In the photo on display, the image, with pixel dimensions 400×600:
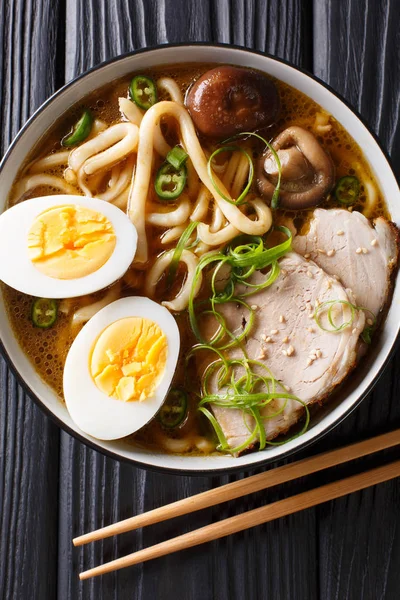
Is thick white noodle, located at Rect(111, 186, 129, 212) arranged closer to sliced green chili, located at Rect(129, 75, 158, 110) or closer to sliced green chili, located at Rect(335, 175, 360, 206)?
sliced green chili, located at Rect(129, 75, 158, 110)

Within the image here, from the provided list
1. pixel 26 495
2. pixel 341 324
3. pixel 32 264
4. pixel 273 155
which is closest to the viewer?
pixel 32 264

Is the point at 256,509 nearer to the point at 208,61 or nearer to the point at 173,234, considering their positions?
the point at 173,234

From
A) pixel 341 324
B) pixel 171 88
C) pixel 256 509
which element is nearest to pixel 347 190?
pixel 341 324

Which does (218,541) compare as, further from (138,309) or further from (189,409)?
(138,309)

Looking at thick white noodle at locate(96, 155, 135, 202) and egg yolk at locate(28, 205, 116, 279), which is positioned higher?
thick white noodle at locate(96, 155, 135, 202)

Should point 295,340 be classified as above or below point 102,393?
above

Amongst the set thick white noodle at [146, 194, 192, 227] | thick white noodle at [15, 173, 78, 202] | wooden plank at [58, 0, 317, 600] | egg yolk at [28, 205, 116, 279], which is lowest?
wooden plank at [58, 0, 317, 600]

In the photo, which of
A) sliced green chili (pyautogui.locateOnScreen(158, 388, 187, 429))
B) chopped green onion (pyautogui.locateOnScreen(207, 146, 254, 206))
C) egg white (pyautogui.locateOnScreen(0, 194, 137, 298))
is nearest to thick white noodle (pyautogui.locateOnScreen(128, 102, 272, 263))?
chopped green onion (pyautogui.locateOnScreen(207, 146, 254, 206))
